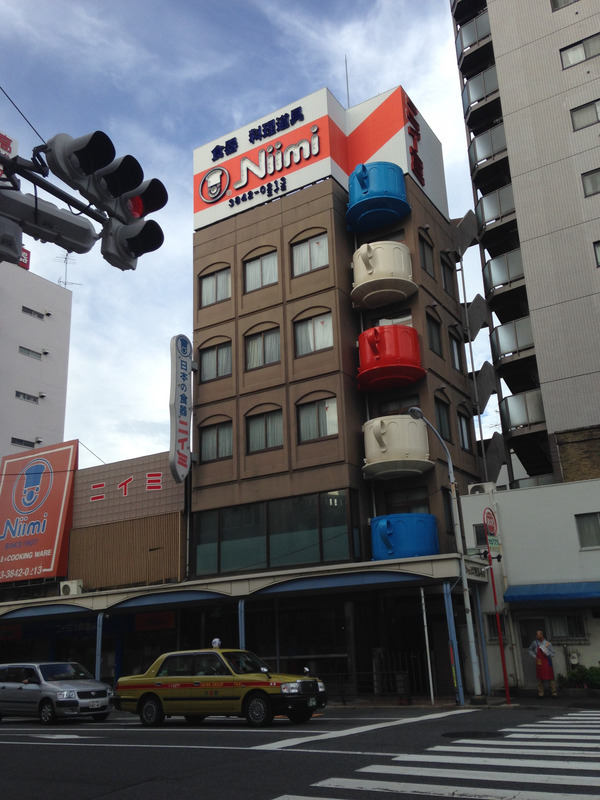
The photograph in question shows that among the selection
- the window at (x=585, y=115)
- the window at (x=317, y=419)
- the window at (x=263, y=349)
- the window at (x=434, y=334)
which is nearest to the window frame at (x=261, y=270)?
the window at (x=263, y=349)

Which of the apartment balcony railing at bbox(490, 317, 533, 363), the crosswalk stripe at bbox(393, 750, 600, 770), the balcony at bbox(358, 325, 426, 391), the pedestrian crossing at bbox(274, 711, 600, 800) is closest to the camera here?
the pedestrian crossing at bbox(274, 711, 600, 800)

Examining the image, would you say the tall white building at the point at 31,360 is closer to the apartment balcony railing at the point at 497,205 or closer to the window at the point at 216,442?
the window at the point at 216,442

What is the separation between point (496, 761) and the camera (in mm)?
9430

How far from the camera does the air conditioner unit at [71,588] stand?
99.8 feet

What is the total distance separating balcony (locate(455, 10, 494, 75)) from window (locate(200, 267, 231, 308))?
17.1 metres

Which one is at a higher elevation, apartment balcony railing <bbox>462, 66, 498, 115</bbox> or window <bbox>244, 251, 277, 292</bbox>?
apartment balcony railing <bbox>462, 66, 498, 115</bbox>

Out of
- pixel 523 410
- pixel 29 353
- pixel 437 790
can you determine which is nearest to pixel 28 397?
pixel 29 353

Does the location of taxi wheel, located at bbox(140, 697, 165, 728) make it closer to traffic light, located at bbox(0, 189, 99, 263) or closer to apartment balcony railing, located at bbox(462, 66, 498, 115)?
traffic light, located at bbox(0, 189, 99, 263)

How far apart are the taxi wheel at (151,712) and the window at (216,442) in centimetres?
1337

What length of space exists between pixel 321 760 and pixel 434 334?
22.2 metres

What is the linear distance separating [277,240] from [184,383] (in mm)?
7179

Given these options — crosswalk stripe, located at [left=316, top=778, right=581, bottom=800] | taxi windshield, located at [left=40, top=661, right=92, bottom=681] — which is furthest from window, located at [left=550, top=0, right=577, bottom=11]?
crosswalk stripe, located at [left=316, top=778, right=581, bottom=800]

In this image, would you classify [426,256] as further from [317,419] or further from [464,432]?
[317,419]

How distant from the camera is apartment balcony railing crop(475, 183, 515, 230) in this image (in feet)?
110
